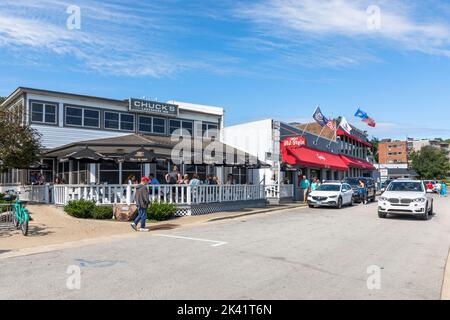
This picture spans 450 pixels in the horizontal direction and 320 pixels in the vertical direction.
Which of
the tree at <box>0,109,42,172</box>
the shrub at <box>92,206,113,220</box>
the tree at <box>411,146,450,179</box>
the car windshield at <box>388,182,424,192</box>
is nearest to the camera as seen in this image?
the shrub at <box>92,206,113,220</box>

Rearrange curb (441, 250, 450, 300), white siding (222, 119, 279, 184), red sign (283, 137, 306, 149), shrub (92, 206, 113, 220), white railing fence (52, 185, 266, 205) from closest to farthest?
curb (441, 250, 450, 300)
shrub (92, 206, 113, 220)
white railing fence (52, 185, 266, 205)
red sign (283, 137, 306, 149)
white siding (222, 119, 279, 184)

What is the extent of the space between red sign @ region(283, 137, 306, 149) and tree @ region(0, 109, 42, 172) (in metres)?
15.9

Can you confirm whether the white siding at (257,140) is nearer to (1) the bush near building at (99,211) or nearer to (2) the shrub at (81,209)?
(1) the bush near building at (99,211)

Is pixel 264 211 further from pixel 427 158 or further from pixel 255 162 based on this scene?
pixel 427 158

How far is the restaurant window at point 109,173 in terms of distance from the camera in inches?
909

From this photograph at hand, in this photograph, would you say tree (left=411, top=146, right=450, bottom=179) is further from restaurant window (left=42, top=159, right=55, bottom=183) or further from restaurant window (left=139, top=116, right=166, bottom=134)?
restaurant window (left=42, top=159, right=55, bottom=183)

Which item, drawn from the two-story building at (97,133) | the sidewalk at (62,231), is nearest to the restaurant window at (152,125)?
the two-story building at (97,133)

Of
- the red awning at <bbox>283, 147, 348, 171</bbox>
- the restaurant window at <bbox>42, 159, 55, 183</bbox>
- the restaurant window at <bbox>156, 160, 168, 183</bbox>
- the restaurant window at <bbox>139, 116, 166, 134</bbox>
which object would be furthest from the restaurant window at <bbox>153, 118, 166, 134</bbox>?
the red awning at <bbox>283, 147, 348, 171</bbox>

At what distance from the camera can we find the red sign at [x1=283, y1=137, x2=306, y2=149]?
27233 mm

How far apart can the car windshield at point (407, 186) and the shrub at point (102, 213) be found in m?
11.9

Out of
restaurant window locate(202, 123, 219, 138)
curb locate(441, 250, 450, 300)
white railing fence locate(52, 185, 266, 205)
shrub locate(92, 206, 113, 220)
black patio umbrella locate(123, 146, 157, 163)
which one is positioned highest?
restaurant window locate(202, 123, 219, 138)

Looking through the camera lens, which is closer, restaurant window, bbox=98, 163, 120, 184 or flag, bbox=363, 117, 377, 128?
restaurant window, bbox=98, 163, 120, 184
